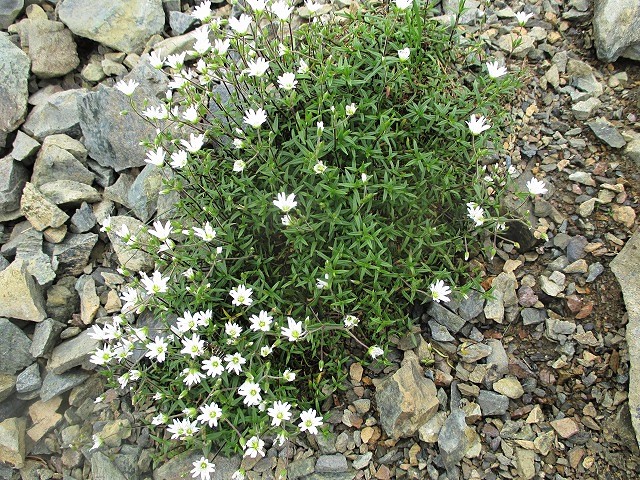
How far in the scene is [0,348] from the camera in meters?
4.34

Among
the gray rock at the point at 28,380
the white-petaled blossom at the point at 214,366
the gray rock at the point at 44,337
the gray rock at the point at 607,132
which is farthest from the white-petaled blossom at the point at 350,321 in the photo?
the gray rock at the point at 607,132

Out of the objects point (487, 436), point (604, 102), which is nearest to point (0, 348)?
point (487, 436)

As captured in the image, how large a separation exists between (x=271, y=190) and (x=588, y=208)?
2.46 metres

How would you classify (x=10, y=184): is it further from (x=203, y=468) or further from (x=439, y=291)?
(x=439, y=291)

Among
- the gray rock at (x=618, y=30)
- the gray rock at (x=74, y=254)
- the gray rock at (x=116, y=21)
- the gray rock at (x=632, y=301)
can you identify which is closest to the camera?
the gray rock at (x=632, y=301)

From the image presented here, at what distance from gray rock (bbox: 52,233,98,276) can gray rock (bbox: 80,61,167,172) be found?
30.5 inches

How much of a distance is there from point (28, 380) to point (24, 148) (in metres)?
2.16

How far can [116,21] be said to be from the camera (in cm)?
582

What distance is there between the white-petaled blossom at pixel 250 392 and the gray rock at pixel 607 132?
340 centimetres

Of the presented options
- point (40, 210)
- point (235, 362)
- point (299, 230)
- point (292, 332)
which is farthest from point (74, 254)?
point (292, 332)

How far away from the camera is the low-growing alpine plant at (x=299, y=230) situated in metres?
3.83

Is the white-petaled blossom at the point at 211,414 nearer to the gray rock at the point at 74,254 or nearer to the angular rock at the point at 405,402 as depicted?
the angular rock at the point at 405,402

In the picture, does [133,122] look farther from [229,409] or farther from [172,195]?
[229,409]

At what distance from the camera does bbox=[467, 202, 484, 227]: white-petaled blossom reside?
13.0 ft
